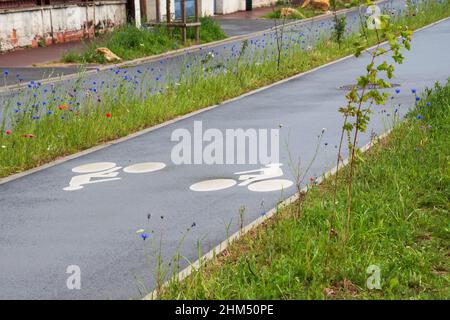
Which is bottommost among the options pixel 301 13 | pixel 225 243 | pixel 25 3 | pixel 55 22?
pixel 225 243

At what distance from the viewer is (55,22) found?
26688mm

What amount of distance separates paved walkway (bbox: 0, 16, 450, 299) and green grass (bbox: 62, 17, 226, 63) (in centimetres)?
863

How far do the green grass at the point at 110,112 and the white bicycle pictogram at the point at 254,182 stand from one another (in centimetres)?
241

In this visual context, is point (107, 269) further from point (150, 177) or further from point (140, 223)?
point (150, 177)

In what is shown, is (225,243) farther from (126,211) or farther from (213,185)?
(213,185)

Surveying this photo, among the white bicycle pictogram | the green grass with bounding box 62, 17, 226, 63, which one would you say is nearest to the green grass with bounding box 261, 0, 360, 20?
the green grass with bounding box 62, 17, 226, 63

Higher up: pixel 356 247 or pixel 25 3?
pixel 25 3

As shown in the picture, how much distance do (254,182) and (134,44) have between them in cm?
1452

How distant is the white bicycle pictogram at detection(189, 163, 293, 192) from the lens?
922cm

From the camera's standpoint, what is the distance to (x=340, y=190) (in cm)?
836

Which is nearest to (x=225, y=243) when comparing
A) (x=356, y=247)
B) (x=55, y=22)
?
(x=356, y=247)

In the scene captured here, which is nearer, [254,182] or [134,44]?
[254,182]

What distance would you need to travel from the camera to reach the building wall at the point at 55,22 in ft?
80.3
